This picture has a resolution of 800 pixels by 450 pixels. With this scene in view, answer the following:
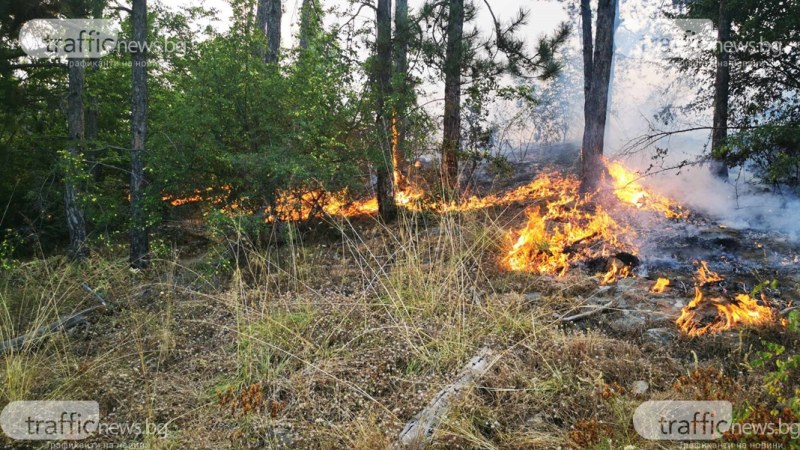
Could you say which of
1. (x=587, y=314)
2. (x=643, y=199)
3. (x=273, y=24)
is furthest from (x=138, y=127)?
(x=643, y=199)

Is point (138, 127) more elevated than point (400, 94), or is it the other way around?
point (400, 94)

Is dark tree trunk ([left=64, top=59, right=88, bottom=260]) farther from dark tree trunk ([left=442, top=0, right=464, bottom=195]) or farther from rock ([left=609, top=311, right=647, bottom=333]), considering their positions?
rock ([left=609, top=311, right=647, bottom=333])

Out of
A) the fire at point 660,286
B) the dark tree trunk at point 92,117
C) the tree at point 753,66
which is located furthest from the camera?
the dark tree trunk at point 92,117

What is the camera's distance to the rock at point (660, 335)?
4.16m

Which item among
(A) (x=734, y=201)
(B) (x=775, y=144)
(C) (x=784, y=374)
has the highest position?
(B) (x=775, y=144)

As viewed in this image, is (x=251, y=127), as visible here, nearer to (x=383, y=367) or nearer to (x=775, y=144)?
(x=383, y=367)

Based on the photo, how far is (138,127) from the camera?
24.8ft

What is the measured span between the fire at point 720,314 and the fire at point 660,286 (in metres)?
0.48

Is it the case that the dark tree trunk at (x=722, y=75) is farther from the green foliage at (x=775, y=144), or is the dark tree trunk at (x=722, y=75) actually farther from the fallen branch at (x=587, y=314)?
the fallen branch at (x=587, y=314)

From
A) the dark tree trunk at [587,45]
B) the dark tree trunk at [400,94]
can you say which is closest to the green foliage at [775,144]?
the dark tree trunk at [400,94]

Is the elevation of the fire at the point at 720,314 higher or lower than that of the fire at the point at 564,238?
lower

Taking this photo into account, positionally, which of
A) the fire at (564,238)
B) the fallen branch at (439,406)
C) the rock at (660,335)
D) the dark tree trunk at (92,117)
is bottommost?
the fallen branch at (439,406)

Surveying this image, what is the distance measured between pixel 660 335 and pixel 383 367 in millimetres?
2653

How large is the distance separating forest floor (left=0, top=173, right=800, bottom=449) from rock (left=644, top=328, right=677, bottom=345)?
0.08 feet
